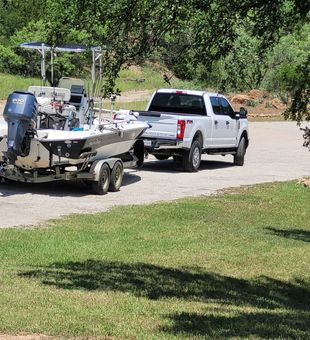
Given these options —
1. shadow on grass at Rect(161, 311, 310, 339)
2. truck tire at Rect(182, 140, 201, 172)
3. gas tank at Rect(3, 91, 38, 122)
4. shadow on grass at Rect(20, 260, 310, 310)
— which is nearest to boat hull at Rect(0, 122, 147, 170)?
gas tank at Rect(3, 91, 38, 122)

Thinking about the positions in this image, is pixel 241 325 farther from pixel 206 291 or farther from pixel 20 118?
pixel 20 118

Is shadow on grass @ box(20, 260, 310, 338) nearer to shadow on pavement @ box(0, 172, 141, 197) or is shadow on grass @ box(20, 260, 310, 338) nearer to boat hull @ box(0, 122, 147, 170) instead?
boat hull @ box(0, 122, 147, 170)

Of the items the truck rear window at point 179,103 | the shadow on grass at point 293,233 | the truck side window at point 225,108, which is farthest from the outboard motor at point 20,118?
the truck side window at point 225,108

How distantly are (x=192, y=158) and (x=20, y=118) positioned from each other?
7433mm

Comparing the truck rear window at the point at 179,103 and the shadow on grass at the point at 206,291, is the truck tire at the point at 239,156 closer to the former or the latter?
the truck rear window at the point at 179,103

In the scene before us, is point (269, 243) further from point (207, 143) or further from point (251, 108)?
point (251, 108)

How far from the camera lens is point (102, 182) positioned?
53.0 ft

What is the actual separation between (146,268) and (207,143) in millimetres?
13110

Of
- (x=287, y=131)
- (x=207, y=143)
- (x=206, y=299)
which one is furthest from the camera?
(x=287, y=131)

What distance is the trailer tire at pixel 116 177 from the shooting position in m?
16.6

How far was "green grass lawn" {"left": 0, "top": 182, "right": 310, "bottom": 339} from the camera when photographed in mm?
6273

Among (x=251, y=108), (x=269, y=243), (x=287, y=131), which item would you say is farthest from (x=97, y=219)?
(x=251, y=108)

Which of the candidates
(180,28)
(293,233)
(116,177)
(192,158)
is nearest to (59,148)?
(116,177)

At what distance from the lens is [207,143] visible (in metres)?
22.3
